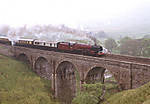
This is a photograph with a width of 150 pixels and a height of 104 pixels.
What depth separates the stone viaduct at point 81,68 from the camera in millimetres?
13805

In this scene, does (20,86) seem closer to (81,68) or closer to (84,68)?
(81,68)

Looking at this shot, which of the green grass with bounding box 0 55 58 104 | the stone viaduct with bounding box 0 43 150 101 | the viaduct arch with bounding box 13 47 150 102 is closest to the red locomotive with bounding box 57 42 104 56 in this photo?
the stone viaduct with bounding box 0 43 150 101

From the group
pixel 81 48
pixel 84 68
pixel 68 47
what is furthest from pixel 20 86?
pixel 81 48

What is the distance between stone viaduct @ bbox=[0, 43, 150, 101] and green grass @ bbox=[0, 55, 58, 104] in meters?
1.93

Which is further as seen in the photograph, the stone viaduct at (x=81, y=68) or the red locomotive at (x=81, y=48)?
the red locomotive at (x=81, y=48)

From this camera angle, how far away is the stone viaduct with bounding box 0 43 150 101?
13.8 m

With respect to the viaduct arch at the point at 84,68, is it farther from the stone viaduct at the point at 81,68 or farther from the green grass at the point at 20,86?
the green grass at the point at 20,86

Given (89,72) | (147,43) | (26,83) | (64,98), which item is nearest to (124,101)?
(89,72)

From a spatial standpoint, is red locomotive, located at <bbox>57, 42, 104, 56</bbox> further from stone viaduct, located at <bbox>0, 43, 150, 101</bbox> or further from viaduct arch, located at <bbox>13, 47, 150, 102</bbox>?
viaduct arch, located at <bbox>13, 47, 150, 102</bbox>

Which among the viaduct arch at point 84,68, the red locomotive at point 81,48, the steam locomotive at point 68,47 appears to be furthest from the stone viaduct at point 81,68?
the steam locomotive at point 68,47

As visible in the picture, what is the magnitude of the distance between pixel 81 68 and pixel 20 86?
957 centimetres

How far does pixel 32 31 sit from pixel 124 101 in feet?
141

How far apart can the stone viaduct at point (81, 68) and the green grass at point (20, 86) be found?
6.34ft

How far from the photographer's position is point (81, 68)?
1867cm
